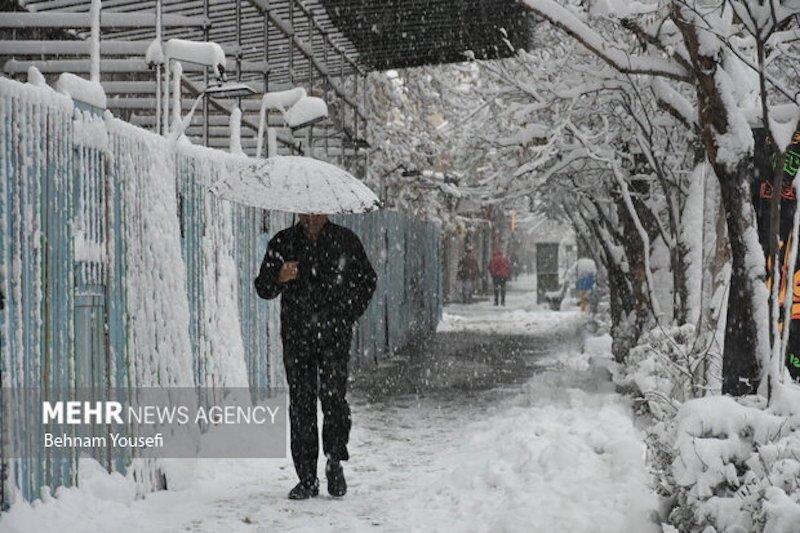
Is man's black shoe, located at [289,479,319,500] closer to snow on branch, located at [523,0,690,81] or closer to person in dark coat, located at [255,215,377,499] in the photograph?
person in dark coat, located at [255,215,377,499]

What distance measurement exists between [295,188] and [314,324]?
3.02ft

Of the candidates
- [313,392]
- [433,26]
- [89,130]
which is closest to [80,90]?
[89,130]

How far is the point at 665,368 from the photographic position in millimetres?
7188

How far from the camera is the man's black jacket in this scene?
243 inches

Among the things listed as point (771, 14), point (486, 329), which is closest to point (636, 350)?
point (771, 14)

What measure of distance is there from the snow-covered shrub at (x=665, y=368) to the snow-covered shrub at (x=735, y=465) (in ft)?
3.97

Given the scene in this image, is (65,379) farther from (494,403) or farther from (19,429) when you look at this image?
(494,403)

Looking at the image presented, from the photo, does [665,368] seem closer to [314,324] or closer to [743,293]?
[743,293]

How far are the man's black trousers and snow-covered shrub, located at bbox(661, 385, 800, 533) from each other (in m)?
2.41

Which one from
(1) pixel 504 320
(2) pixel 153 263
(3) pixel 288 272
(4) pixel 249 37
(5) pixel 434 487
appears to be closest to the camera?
(3) pixel 288 272

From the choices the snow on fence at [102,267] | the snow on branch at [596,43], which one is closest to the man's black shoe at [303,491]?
the snow on fence at [102,267]

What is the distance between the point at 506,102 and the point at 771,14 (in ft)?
28.4

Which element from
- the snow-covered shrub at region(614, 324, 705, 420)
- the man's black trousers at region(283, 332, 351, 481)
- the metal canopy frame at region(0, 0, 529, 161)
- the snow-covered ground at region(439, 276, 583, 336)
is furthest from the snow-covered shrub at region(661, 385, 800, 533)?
the snow-covered ground at region(439, 276, 583, 336)

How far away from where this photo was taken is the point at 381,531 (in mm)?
5480
